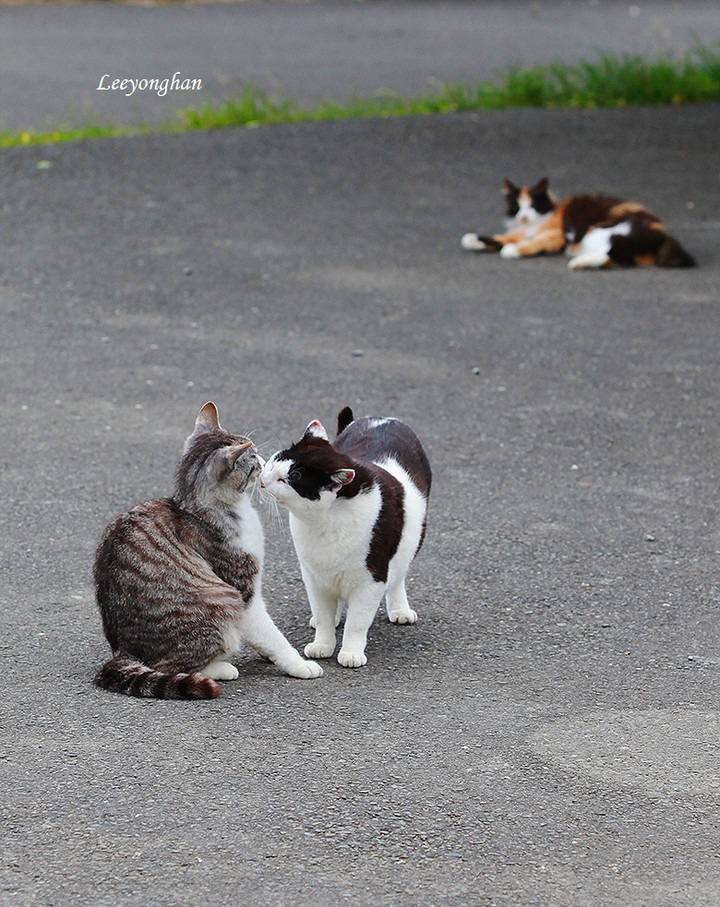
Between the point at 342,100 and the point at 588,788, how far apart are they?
10285mm

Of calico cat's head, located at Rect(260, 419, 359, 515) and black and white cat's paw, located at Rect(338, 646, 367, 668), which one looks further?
black and white cat's paw, located at Rect(338, 646, 367, 668)

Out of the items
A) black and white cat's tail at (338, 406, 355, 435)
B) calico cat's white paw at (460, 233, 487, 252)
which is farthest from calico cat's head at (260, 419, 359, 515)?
calico cat's white paw at (460, 233, 487, 252)

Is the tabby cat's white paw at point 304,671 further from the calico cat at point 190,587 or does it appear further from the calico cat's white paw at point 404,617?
the calico cat's white paw at point 404,617

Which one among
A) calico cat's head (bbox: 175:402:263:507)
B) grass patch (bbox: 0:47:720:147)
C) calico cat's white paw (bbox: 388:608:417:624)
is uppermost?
grass patch (bbox: 0:47:720:147)

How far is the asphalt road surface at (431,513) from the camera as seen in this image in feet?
11.7

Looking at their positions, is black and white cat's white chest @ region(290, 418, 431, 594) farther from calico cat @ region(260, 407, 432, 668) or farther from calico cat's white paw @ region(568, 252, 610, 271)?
calico cat's white paw @ region(568, 252, 610, 271)

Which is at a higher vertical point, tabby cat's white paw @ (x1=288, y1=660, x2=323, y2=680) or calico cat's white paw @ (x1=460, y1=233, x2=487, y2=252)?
calico cat's white paw @ (x1=460, y1=233, x2=487, y2=252)

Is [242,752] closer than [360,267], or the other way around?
[242,752]

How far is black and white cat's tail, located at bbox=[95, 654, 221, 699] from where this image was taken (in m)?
4.25

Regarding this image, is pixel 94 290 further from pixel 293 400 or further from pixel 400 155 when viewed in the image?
pixel 400 155

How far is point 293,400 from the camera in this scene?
706 cm

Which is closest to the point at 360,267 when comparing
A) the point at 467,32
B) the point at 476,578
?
the point at 476,578

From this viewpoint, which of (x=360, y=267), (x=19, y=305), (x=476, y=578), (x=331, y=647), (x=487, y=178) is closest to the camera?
(x=331, y=647)

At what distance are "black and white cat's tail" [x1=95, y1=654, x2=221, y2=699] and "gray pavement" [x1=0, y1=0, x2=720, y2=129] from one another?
862 centimetres
